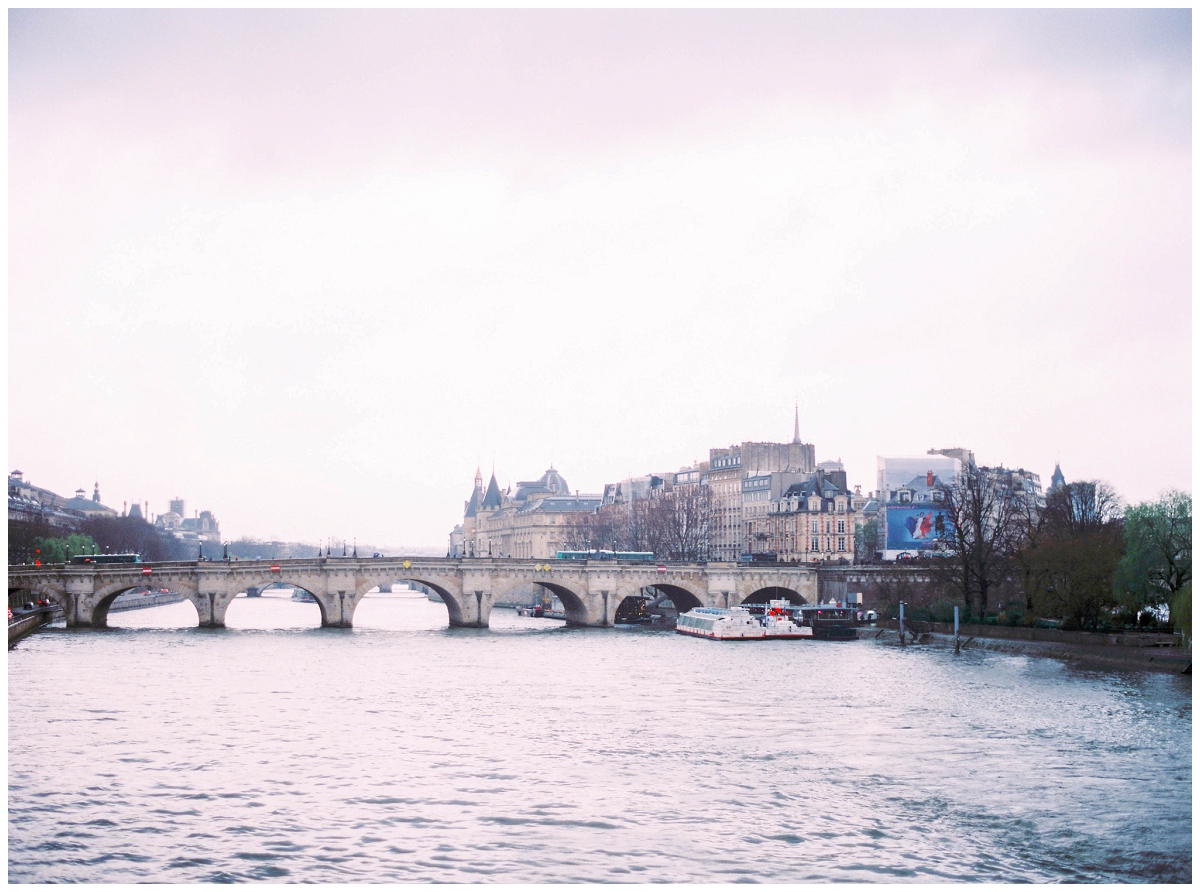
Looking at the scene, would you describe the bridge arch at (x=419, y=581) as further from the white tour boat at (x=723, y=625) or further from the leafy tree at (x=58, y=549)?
the leafy tree at (x=58, y=549)

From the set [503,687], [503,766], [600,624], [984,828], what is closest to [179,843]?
[503,766]

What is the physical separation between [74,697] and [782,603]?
57.1 meters

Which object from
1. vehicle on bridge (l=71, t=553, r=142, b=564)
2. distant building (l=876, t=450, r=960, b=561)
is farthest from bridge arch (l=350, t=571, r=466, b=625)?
distant building (l=876, t=450, r=960, b=561)

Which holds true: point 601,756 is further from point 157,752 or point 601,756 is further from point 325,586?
point 325,586

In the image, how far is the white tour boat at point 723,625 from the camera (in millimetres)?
78250

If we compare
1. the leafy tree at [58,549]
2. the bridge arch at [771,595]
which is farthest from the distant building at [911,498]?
the leafy tree at [58,549]

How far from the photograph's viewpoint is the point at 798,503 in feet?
447

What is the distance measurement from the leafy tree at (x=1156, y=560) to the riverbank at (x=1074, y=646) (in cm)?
215

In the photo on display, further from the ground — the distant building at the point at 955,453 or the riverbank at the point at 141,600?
the distant building at the point at 955,453

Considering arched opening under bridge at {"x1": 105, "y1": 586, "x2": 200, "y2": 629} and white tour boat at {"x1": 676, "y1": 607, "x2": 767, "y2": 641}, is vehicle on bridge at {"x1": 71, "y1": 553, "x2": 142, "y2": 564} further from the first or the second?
white tour boat at {"x1": 676, "y1": 607, "x2": 767, "y2": 641}

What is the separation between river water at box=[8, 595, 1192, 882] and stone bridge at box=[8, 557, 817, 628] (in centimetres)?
1951

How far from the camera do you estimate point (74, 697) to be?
144 feet

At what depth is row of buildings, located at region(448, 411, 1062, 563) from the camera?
131500 mm

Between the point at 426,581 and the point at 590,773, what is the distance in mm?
53476
